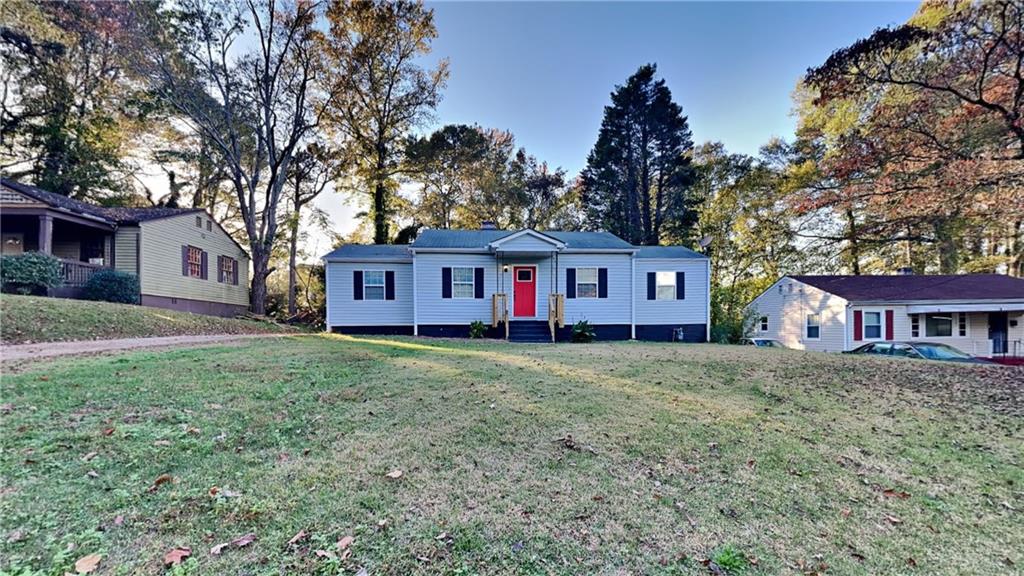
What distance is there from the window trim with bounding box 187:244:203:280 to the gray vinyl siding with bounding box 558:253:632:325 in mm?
16150

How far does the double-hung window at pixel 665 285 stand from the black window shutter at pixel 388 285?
33.4ft

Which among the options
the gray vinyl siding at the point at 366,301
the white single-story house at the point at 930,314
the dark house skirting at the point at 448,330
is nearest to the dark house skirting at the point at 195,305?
the gray vinyl siding at the point at 366,301

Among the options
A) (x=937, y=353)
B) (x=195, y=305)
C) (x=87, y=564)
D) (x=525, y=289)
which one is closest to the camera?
(x=87, y=564)

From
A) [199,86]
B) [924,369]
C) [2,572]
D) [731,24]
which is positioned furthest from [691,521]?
[199,86]

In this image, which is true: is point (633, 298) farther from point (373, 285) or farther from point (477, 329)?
point (373, 285)

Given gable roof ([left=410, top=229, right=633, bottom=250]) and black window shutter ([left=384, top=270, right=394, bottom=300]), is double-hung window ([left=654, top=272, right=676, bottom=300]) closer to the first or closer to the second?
gable roof ([left=410, top=229, right=633, bottom=250])

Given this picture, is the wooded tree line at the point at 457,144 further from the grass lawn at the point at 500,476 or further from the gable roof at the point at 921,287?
the grass lawn at the point at 500,476

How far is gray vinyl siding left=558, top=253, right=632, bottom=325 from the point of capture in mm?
15180

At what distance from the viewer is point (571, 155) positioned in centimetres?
2788

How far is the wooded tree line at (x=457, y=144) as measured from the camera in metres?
9.05

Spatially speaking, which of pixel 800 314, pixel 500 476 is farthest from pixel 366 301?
pixel 800 314

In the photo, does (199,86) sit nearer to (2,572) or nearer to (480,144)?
(480,144)

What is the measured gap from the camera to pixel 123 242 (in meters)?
15.4

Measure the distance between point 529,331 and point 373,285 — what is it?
605cm
